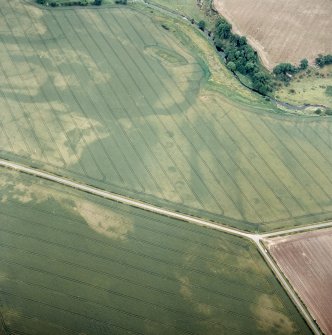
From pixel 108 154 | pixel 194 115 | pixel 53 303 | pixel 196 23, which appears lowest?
pixel 53 303

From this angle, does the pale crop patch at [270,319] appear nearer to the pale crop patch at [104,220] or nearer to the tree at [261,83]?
the pale crop patch at [104,220]

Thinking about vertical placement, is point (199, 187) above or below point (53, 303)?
above

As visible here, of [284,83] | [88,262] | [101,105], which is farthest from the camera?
[284,83]

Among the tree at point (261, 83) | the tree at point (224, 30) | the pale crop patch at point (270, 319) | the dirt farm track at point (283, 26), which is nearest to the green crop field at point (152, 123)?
the tree at point (261, 83)

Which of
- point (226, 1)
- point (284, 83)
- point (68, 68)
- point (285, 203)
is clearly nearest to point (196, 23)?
point (226, 1)

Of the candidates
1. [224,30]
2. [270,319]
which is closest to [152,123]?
[224,30]

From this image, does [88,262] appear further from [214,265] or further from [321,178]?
[321,178]
